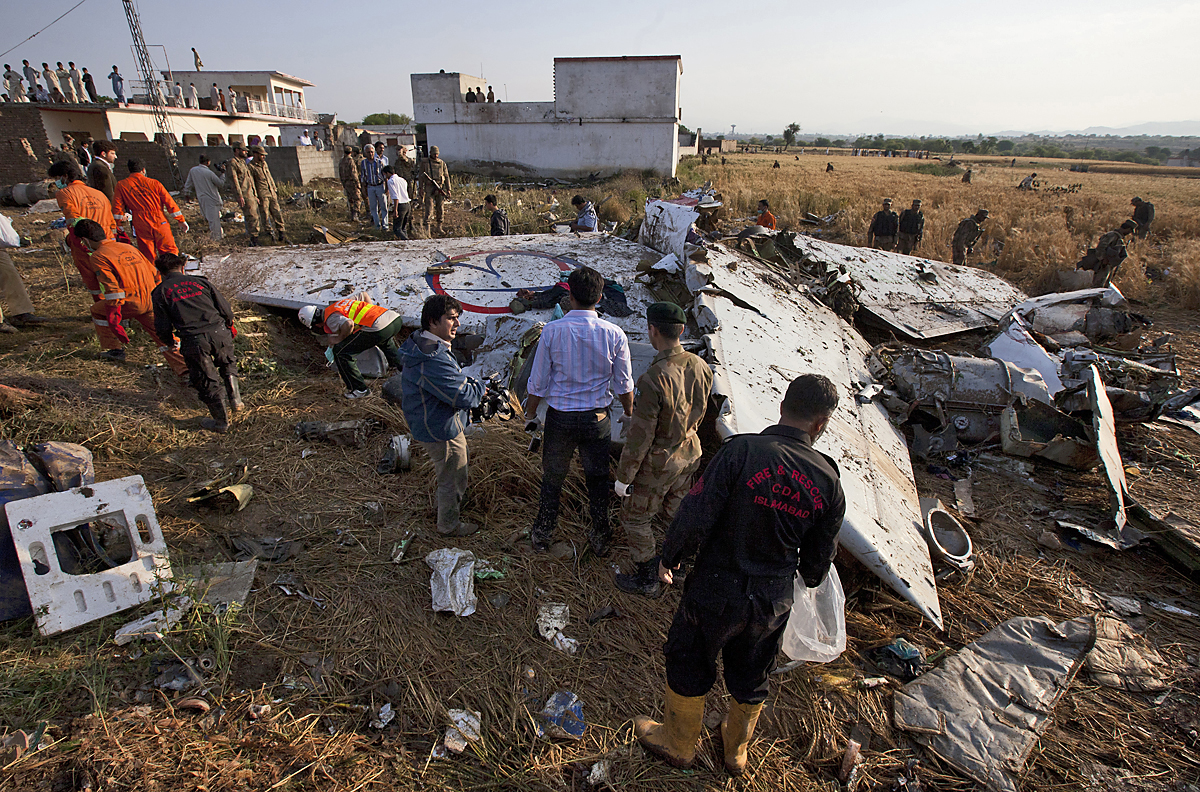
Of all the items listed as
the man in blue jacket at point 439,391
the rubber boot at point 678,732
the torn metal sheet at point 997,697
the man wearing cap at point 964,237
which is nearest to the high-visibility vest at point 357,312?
the man in blue jacket at point 439,391

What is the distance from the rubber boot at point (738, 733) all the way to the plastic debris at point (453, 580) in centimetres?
142

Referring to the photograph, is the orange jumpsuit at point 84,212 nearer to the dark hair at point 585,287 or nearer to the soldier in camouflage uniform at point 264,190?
the soldier in camouflage uniform at point 264,190

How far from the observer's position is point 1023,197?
21094 millimetres

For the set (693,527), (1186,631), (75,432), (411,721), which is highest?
(693,527)

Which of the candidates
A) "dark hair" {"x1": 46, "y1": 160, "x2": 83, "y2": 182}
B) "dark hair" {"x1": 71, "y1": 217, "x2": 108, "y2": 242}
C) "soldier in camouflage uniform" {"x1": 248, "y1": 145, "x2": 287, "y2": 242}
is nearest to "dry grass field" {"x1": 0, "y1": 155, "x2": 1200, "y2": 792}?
"dark hair" {"x1": 71, "y1": 217, "x2": 108, "y2": 242}

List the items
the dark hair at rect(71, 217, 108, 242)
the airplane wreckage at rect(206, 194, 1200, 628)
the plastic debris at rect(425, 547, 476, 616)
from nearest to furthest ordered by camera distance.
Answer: the plastic debris at rect(425, 547, 476, 616)
the airplane wreckage at rect(206, 194, 1200, 628)
the dark hair at rect(71, 217, 108, 242)

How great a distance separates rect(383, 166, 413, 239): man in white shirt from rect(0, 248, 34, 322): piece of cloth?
573 cm

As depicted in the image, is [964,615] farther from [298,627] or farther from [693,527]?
[298,627]

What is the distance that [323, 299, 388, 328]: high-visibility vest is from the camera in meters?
4.73

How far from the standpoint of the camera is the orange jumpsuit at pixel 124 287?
183 inches

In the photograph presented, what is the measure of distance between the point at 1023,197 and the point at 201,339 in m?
27.4

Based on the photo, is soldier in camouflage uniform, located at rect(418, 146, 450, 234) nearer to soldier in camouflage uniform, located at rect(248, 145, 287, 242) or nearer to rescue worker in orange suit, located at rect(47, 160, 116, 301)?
soldier in camouflage uniform, located at rect(248, 145, 287, 242)

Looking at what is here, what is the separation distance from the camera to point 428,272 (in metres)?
6.75

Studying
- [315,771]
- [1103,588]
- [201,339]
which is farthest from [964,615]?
[201,339]
